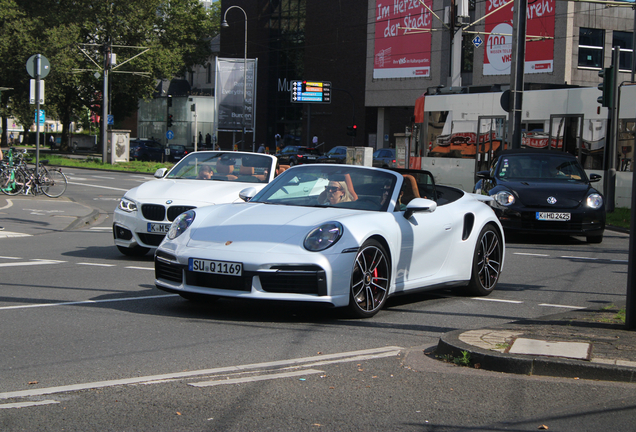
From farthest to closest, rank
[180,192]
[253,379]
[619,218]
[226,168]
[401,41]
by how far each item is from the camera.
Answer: [401,41] < [619,218] < [226,168] < [180,192] < [253,379]

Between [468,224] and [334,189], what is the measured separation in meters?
1.61

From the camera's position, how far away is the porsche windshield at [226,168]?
1105 centimetres

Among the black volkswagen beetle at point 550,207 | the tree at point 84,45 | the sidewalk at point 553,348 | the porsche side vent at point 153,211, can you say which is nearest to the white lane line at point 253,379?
the sidewalk at point 553,348

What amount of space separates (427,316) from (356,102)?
55.7 metres

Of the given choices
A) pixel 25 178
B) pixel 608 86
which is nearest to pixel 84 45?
pixel 25 178

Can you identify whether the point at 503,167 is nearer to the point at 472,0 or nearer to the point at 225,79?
the point at 225,79

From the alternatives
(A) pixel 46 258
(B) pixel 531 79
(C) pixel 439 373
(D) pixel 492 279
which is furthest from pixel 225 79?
(C) pixel 439 373

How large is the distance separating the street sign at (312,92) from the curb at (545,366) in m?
54.4

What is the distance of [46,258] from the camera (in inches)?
400

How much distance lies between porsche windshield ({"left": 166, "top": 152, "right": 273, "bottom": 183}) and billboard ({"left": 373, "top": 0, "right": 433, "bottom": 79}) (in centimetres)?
4197

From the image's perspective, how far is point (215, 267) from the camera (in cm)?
616

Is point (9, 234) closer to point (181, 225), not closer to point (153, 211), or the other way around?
point (153, 211)

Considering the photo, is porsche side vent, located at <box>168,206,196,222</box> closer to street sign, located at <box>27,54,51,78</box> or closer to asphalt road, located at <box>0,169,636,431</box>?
asphalt road, located at <box>0,169,636,431</box>

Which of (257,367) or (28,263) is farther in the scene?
(28,263)
